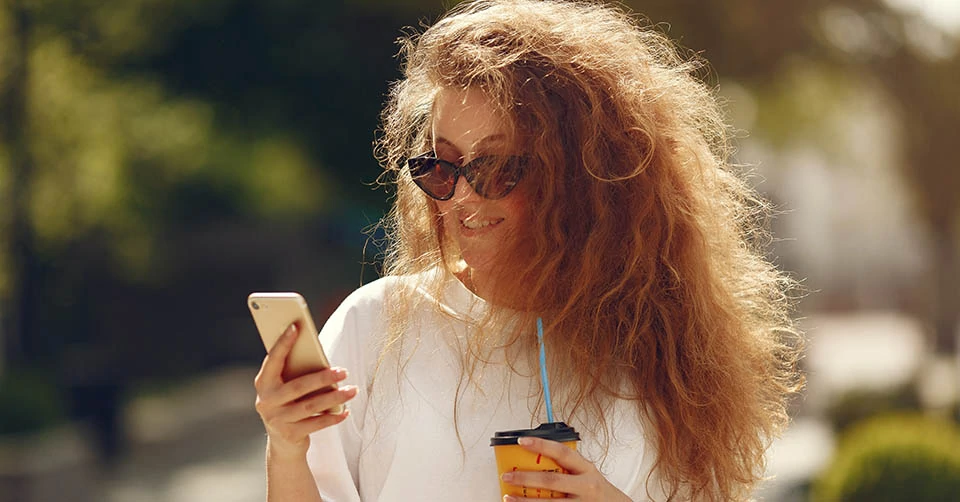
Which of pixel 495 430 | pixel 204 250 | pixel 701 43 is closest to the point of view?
pixel 495 430

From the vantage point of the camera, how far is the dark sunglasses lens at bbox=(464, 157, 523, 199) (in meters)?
1.92

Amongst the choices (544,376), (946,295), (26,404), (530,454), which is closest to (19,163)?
(26,404)

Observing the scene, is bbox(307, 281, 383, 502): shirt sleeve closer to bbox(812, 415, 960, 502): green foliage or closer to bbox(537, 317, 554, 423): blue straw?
bbox(537, 317, 554, 423): blue straw

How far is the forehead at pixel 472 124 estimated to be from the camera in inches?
76.9

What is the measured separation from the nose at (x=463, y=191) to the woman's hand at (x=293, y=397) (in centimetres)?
41

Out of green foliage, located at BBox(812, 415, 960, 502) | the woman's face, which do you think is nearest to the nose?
the woman's face

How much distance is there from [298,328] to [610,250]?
2.08 feet

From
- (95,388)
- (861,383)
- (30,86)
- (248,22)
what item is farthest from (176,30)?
(861,383)

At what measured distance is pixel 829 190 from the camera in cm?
2948

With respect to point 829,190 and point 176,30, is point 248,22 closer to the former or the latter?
point 176,30

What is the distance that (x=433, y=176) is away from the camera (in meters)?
1.99

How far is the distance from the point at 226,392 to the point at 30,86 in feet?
22.5

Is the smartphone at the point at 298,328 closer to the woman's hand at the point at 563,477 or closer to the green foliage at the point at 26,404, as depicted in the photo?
the woman's hand at the point at 563,477

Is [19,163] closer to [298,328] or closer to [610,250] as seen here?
[610,250]
